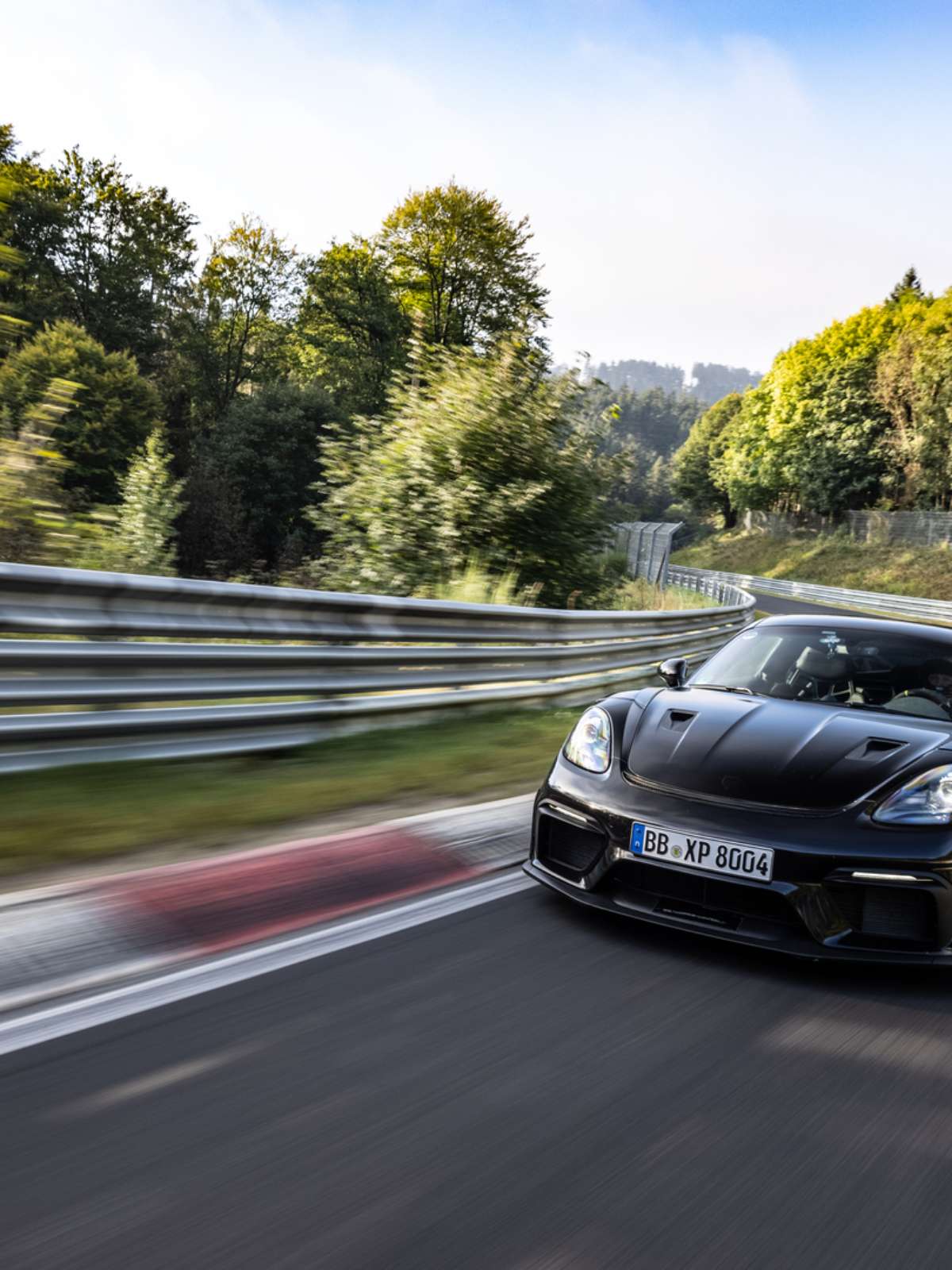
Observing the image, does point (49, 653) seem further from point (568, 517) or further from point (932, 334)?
point (932, 334)

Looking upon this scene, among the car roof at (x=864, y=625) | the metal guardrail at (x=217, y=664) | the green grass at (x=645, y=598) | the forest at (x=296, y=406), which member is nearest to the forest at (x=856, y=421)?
the forest at (x=296, y=406)

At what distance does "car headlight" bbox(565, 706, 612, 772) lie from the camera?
434 centimetres

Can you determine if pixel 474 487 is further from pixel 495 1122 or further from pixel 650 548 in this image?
pixel 650 548

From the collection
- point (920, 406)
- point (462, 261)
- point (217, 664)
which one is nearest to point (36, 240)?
point (462, 261)

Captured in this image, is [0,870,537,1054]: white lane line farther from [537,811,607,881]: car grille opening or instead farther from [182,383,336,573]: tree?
[182,383,336,573]: tree

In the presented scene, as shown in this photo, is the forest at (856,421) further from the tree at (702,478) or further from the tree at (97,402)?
the tree at (97,402)

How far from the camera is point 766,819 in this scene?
3719 millimetres

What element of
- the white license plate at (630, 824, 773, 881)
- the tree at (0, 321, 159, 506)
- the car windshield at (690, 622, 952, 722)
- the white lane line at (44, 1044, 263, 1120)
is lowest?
the white lane line at (44, 1044, 263, 1120)

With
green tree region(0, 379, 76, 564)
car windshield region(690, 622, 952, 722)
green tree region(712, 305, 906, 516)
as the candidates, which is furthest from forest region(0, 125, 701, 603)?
green tree region(712, 305, 906, 516)

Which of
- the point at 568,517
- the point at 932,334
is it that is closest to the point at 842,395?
the point at 932,334

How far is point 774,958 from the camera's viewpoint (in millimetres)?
3869

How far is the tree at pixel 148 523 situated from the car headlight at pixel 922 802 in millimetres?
5795

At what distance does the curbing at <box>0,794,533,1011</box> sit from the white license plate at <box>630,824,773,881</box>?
3.32ft

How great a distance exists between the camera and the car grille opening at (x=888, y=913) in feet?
11.8
